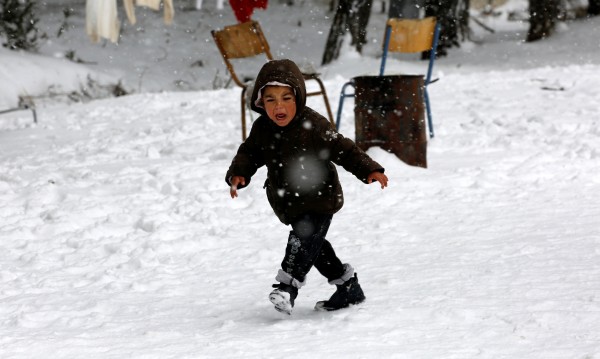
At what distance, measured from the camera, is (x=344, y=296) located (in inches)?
136

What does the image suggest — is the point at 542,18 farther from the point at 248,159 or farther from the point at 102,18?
the point at 102,18

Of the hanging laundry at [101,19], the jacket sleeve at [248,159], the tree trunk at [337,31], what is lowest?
the tree trunk at [337,31]

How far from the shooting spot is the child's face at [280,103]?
3.19 m

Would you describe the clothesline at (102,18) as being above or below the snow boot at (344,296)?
above

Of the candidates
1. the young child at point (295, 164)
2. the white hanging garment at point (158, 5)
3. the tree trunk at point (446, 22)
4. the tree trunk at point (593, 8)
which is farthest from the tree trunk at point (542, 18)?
the white hanging garment at point (158, 5)

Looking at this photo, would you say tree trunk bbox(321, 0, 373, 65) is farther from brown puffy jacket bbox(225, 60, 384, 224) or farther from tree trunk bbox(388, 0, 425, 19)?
brown puffy jacket bbox(225, 60, 384, 224)

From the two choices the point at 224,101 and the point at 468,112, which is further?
the point at 224,101

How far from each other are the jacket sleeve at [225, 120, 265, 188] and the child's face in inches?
6.4

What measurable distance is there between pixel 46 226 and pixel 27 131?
5.08 meters

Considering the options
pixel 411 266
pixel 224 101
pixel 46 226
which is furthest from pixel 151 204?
pixel 224 101

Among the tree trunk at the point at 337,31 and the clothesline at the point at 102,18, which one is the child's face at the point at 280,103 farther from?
the tree trunk at the point at 337,31

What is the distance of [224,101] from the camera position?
11438mm

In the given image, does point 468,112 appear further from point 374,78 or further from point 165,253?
point 165,253

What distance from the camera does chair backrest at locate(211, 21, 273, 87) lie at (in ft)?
25.0
